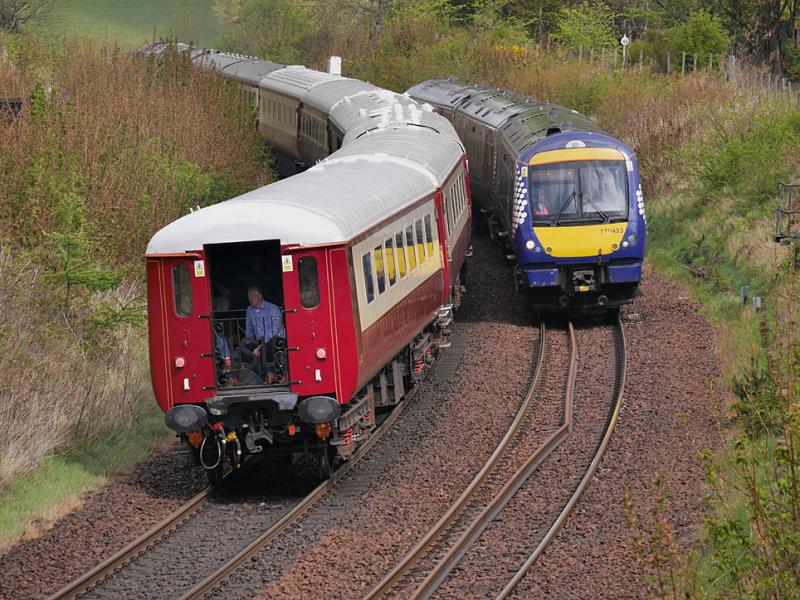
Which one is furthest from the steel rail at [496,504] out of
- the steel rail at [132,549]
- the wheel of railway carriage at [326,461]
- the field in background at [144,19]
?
the field in background at [144,19]

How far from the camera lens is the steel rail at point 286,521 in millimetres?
9891

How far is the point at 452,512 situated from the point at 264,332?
246 cm

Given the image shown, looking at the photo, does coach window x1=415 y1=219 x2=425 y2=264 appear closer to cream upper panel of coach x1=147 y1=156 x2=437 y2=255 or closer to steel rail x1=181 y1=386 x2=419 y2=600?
cream upper panel of coach x1=147 y1=156 x2=437 y2=255

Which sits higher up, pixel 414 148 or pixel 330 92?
pixel 414 148

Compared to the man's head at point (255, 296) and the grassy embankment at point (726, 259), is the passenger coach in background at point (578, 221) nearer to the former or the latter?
the grassy embankment at point (726, 259)

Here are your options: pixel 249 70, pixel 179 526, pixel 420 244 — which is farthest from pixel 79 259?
pixel 249 70

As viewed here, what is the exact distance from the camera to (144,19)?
69.6 metres

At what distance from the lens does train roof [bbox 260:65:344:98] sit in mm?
32444

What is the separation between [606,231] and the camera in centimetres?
1931

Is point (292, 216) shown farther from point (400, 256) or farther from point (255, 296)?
point (400, 256)

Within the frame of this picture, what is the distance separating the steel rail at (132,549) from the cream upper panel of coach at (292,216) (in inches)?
94.7

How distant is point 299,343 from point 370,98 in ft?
51.6

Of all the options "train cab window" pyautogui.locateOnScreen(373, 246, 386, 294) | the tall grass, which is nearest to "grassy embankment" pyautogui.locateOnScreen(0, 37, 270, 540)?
the tall grass

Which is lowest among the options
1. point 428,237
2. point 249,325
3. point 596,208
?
point 596,208
